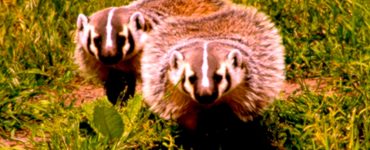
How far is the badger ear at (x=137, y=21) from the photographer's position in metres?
5.05

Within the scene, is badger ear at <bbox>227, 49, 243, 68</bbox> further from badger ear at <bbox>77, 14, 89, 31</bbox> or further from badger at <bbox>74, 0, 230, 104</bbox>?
badger ear at <bbox>77, 14, 89, 31</bbox>

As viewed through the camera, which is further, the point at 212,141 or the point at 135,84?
the point at 135,84

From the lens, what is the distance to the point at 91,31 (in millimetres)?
4965

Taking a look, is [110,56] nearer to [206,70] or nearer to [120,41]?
[120,41]

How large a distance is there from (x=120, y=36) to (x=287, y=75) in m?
1.13

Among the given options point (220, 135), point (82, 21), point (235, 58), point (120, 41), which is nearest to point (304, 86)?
point (220, 135)

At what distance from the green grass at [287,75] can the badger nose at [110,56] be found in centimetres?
34

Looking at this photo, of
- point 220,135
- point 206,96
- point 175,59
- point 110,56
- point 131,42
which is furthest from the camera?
point 131,42

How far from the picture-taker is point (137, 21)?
16.7 feet

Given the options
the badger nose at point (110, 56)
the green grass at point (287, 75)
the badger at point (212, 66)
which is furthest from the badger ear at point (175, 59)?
the badger nose at point (110, 56)

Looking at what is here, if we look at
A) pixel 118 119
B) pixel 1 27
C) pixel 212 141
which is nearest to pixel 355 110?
pixel 212 141

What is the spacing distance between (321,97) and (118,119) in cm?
119

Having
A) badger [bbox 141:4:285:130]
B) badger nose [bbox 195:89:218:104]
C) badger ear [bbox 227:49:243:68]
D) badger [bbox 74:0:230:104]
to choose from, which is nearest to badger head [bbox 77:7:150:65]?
badger [bbox 74:0:230:104]

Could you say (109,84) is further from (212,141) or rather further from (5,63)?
(212,141)
